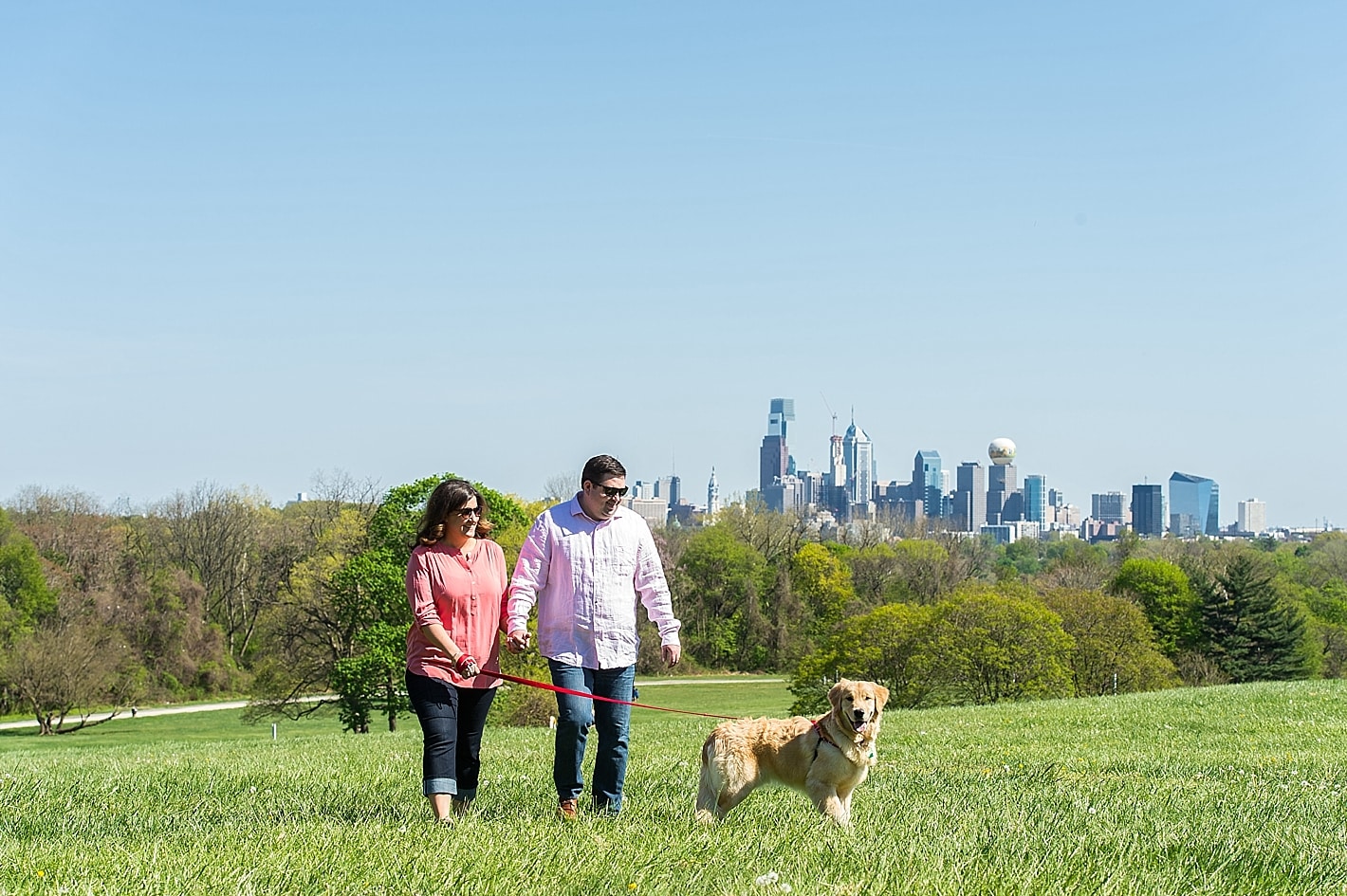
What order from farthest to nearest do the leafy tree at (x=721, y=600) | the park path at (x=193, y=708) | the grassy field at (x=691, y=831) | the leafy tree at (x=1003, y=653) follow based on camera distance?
the leafy tree at (x=721, y=600), the park path at (x=193, y=708), the leafy tree at (x=1003, y=653), the grassy field at (x=691, y=831)

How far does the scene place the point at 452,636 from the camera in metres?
7.46

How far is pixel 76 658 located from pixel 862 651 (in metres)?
33.5

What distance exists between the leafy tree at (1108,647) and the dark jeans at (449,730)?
148ft

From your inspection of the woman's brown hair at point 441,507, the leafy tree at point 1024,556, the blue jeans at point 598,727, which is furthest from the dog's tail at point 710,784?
the leafy tree at point 1024,556

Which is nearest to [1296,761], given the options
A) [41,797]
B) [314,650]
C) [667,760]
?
[667,760]

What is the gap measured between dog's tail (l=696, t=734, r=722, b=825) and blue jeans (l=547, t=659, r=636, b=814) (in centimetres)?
54

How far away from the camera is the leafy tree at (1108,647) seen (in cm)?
4981

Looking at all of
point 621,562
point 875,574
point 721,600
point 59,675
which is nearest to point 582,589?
point 621,562

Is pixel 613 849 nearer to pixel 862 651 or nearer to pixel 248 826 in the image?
pixel 248 826

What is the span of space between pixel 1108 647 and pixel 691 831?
4744 cm

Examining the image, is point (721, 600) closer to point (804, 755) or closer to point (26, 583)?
point (26, 583)

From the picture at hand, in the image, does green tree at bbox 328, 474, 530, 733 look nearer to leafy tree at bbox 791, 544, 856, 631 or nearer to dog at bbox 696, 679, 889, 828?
dog at bbox 696, 679, 889, 828

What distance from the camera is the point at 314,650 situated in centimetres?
4234

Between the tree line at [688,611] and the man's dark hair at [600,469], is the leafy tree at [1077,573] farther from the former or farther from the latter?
the man's dark hair at [600,469]
